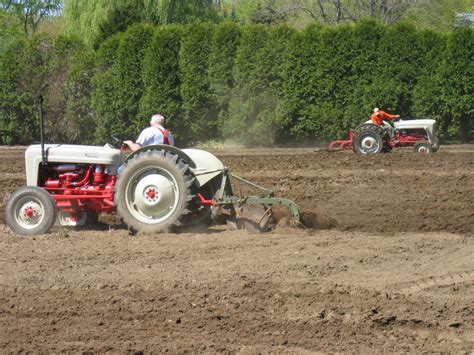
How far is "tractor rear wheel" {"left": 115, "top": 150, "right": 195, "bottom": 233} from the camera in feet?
29.8

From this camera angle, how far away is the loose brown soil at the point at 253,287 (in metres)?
5.36

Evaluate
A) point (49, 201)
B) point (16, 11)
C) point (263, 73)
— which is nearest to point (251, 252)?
point (49, 201)

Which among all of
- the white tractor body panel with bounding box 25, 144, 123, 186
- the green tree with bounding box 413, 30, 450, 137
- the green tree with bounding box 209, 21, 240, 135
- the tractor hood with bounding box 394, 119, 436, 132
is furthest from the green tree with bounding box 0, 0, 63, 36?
the white tractor body panel with bounding box 25, 144, 123, 186

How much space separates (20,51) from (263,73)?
830cm

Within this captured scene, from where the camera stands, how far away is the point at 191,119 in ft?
86.8

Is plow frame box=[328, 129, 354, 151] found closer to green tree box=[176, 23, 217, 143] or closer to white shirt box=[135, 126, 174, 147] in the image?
green tree box=[176, 23, 217, 143]

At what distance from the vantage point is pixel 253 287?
21.2ft

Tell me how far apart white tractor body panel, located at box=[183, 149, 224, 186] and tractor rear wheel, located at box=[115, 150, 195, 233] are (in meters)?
0.26

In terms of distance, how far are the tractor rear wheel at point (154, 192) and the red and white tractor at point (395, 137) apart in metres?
11.7

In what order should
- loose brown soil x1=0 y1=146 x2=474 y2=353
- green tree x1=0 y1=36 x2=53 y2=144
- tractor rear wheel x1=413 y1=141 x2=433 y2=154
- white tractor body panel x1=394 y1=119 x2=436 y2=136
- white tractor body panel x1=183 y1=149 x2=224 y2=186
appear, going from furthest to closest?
green tree x1=0 y1=36 x2=53 y2=144
white tractor body panel x1=394 y1=119 x2=436 y2=136
tractor rear wheel x1=413 y1=141 x2=433 y2=154
white tractor body panel x1=183 y1=149 x2=224 y2=186
loose brown soil x1=0 y1=146 x2=474 y2=353

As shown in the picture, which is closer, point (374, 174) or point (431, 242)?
point (431, 242)

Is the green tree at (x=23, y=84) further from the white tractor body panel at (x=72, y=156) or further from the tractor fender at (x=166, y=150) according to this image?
the tractor fender at (x=166, y=150)

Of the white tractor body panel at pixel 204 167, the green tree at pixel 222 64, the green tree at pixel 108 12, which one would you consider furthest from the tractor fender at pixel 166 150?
the green tree at pixel 108 12

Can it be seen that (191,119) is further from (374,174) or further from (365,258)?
(365,258)
